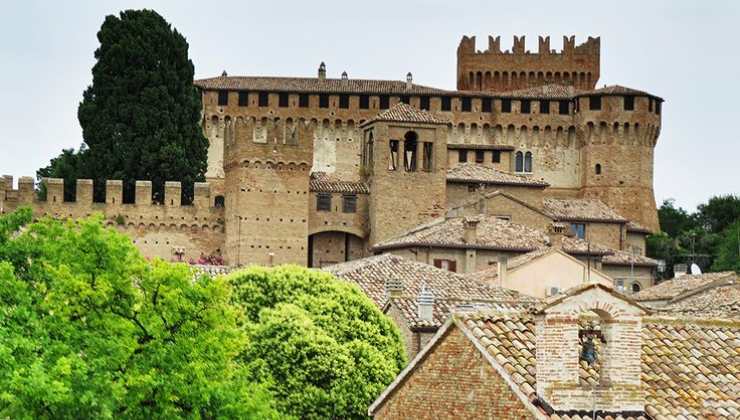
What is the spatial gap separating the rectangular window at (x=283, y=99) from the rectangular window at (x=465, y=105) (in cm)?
998

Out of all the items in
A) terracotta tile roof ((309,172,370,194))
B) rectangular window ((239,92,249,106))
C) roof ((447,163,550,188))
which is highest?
rectangular window ((239,92,249,106))

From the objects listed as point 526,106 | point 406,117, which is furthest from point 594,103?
point 406,117

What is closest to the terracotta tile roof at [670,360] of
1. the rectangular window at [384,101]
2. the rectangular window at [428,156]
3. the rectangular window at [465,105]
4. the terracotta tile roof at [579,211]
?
the rectangular window at [428,156]

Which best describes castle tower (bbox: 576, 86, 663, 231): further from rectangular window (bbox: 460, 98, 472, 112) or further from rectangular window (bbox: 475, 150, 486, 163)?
rectangular window (bbox: 460, 98, 472, 112)

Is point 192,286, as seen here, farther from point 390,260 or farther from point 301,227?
point 301,227

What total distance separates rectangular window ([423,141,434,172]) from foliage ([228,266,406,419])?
4262 cm

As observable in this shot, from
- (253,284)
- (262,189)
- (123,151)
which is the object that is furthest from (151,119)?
(253,284)

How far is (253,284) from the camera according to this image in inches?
1379

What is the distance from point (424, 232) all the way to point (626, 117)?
3157cm

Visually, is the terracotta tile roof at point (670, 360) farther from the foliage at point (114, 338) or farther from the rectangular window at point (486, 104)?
the rectangular window at point (486, 104)

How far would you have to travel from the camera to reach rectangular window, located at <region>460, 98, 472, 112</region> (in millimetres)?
100875

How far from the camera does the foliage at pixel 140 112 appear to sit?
78375 millimetres

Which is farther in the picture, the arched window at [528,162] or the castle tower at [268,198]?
the arched window at [528,162]

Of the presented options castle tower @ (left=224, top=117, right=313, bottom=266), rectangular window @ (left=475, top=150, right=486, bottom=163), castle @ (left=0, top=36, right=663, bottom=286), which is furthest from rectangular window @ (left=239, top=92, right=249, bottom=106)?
castle tower @ (left=224, top=117, right=313, bottom=266)
